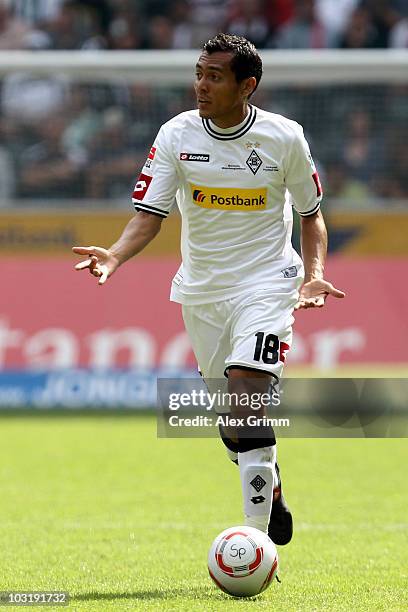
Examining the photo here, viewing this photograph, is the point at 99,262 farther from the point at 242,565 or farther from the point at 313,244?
the point at 242,565

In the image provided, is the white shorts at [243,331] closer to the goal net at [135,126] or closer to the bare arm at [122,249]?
the bare arm at [122,249]

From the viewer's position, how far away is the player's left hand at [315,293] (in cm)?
572

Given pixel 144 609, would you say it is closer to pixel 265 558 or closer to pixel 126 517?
pixel 265 558

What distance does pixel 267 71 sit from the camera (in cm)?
1452

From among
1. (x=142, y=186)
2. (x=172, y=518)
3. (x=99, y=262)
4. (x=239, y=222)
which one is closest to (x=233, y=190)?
(x=239, y=222)

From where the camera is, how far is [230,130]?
6141 millimetres

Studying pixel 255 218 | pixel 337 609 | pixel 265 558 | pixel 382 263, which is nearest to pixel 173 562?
pixel 265 558

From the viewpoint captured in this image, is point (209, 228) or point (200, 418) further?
point (200, 418)

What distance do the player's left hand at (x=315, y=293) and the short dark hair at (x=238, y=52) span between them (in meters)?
1.10

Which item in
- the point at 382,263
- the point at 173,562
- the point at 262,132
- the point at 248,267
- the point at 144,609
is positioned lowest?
the point at 382,263

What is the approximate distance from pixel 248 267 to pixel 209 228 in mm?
288

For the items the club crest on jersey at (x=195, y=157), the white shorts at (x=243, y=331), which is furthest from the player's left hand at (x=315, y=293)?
the club crest on jersey at (x=195, y=157)

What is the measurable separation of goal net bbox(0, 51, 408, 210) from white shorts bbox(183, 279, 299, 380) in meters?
8.47

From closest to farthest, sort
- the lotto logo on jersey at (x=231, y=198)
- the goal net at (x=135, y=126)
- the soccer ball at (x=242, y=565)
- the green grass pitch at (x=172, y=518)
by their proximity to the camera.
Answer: the soccer ball at (x=242, y=565)
the green grass pitch at (x=172, y=518)
the lotto logo on jersey at (x=231, y=198)
the goal net at (x=135, y=126)
